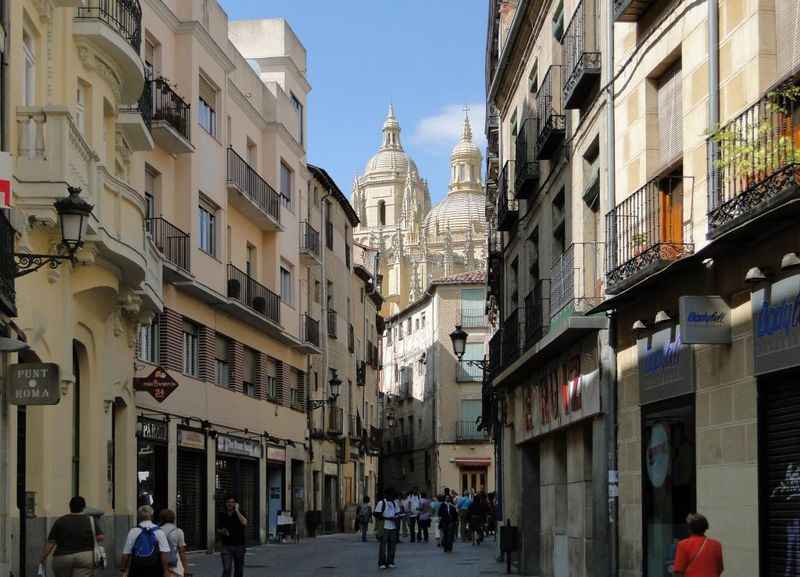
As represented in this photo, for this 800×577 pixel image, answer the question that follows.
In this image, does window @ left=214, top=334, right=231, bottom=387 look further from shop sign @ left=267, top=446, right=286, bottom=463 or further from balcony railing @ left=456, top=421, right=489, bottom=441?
balcony railing @ left=456, top=421, right=489, bottom=441

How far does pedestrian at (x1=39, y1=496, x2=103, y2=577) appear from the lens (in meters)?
15.5

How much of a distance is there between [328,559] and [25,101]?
59.2ft

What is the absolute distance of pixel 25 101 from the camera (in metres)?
19.1

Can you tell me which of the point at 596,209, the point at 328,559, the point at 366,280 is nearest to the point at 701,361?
the point at 596,209

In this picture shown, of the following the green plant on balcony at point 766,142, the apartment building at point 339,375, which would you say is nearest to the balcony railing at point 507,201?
the green plant on balcony at point 766,142

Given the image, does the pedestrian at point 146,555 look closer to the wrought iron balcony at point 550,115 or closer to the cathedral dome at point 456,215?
the wrought iron balcony at point 550,115

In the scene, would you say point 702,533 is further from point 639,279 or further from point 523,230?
point 523,230

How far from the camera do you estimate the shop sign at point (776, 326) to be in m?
12.0

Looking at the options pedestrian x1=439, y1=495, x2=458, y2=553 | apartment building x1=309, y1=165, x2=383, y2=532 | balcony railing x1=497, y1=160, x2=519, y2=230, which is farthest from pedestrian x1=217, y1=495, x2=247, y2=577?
apartment building x1=309, y1=165, x2=383, y2=532

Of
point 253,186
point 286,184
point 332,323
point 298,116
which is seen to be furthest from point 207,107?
point 332,323

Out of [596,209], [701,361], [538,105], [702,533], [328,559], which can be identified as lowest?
[328,559]

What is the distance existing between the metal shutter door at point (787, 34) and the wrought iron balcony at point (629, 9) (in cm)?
367

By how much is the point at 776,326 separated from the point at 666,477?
13.7ft

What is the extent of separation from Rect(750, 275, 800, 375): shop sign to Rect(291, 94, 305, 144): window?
34.4m
